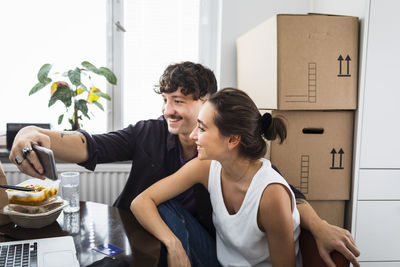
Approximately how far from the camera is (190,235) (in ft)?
4.24

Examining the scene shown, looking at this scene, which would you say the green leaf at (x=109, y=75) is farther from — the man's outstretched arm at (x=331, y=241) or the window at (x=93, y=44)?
the man's outstretched arm at (x=331, y=241)

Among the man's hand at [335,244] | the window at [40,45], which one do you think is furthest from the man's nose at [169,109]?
the window at [40,45]

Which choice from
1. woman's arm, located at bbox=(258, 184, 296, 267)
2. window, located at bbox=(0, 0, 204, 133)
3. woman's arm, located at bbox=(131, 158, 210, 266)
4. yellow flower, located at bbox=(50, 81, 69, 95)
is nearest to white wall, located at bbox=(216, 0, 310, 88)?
window, located at bbox=(0, 0, 204, 133)

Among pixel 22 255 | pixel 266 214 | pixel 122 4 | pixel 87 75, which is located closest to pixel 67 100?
pixel 87 75

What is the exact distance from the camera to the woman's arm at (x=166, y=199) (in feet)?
3.72

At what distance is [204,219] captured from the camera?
145 centimetres

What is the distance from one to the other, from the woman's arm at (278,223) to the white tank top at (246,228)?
0.02 meters

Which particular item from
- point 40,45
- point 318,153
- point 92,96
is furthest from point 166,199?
point 40,45

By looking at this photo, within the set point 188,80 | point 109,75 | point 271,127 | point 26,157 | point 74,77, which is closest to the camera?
point 26,157

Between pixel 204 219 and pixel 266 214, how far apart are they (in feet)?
1.27

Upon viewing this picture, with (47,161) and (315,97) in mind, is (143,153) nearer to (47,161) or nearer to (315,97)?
(47,161)

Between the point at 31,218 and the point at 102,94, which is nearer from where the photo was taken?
the point at 31,218

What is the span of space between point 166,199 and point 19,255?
0.52 m

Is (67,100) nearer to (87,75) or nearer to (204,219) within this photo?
(87,75)
